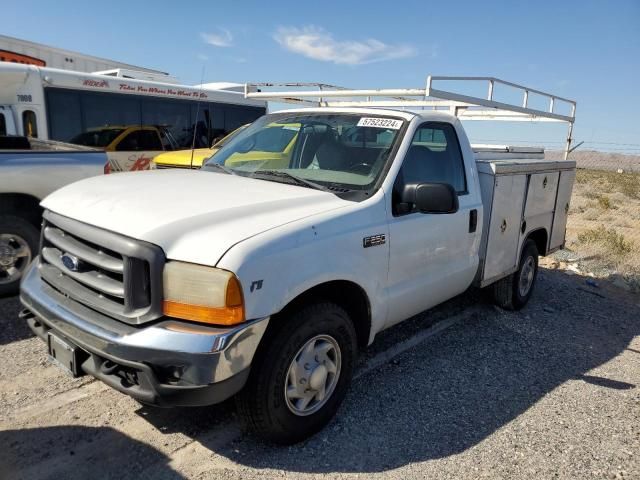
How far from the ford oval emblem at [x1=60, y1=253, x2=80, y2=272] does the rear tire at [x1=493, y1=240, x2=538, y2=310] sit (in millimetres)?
4202

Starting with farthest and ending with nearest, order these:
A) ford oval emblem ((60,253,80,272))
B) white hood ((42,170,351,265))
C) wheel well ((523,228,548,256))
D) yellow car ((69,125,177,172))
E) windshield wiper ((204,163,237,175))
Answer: yellow car ((69,125,177,172)) < wheel well ((523,228,548,256)) < windshield wiper ((204,163,237,175)) < ford oval emblem ((60,253,80,272)) < white hood ((42,170,351,265))

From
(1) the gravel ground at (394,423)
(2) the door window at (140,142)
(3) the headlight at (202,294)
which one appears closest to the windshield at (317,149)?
(3) the headlight at (202,294)

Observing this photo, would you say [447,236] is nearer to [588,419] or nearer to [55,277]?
[588,419]

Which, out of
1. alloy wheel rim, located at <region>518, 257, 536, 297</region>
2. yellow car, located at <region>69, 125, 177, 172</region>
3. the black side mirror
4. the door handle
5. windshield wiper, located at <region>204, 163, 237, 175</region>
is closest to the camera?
the black side mirror

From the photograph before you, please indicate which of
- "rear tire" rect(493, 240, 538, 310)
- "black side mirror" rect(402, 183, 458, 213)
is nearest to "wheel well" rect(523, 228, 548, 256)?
"rear tire" rect(493, 240, 538, 310)

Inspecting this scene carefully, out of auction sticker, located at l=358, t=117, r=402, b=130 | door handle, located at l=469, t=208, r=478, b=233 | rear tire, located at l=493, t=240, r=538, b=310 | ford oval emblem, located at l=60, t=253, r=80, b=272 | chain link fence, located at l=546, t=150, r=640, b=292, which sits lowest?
chain link fence, located at l=546, t=150, r=640, b=292

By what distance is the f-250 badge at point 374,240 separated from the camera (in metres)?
2.99

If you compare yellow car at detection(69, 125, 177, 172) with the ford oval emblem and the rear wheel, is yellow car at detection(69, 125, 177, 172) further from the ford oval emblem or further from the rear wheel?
the ford oval emblem

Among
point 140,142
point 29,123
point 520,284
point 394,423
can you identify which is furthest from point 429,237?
point 140,142

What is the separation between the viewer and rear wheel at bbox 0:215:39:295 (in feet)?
15.6

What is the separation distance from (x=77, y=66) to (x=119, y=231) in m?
16.0

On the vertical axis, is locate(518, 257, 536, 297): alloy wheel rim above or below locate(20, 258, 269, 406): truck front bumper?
below

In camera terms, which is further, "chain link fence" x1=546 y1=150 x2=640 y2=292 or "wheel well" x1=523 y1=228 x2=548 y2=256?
"chain link fence" x1=546 y1=150 x2=640 y2=292

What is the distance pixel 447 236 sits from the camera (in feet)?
12.3
